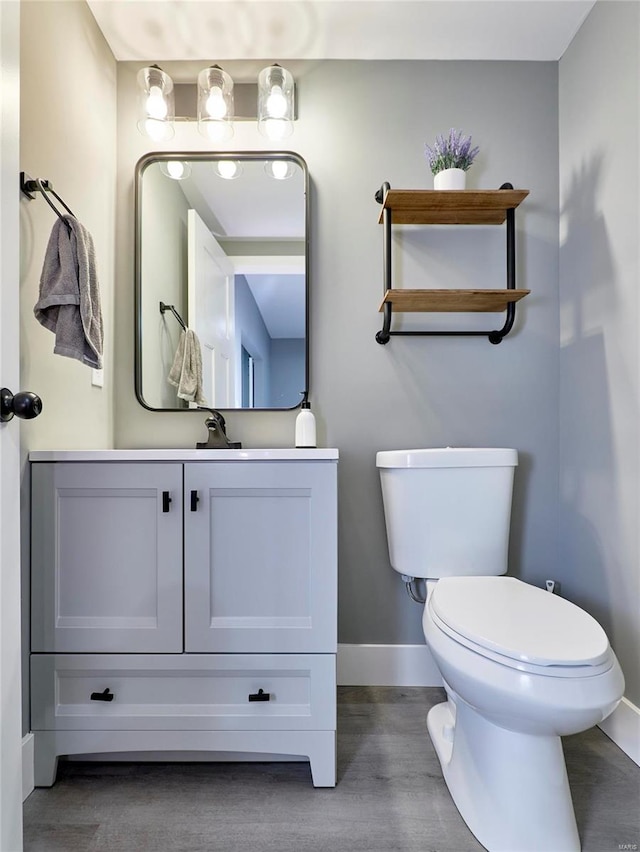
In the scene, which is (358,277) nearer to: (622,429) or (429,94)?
(429,94)

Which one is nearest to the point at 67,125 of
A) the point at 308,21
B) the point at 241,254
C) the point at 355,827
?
the point at 241,254

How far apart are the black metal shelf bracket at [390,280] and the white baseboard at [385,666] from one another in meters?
1.09

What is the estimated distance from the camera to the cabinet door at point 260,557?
124 centimetres

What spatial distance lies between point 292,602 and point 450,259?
1.28m

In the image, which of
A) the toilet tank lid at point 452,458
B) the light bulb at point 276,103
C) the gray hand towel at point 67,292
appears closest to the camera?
the gray hand towel at point 67,292

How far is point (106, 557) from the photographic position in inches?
49.2

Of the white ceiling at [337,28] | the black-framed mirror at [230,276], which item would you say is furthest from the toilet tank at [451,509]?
the white ceiling at [337,28]

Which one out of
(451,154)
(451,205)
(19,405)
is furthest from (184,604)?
(451,154)

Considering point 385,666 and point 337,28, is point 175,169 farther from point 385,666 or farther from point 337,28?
point 385,666

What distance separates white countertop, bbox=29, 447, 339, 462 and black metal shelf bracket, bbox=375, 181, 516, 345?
2.15 feet

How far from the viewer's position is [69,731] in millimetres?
1242

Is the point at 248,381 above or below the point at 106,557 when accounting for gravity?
above

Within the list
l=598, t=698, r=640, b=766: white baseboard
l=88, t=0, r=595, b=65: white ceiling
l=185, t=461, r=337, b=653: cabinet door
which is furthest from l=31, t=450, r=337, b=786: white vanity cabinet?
l=88, t=0, r=595, b=65: white ceiling

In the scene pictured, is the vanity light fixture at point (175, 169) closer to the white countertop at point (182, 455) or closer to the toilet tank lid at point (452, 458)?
the white countertop at point (182, 455)
